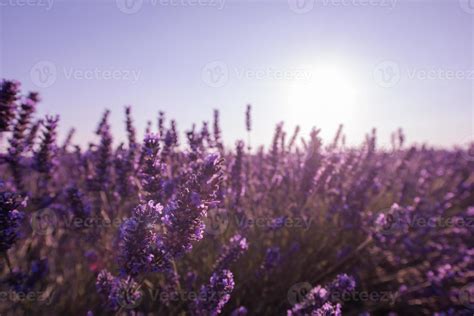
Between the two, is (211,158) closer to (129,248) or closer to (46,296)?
(129,248)

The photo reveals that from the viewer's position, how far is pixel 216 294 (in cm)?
201

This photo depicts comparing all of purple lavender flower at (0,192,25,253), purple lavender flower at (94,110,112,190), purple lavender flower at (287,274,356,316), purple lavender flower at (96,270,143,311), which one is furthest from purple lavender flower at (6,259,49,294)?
purple lavender flower at (287,274,356,316)

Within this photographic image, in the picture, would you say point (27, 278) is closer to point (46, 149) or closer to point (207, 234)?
point (46, 149)

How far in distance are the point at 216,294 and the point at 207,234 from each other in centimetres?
173

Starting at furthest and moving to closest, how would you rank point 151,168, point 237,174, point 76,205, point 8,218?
point 237,174, point 76,205, point 151,168, point 8,218

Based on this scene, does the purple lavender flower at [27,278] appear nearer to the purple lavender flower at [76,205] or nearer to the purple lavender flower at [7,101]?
the purple lavender flower at [76,205]

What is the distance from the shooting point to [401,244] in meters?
4.98

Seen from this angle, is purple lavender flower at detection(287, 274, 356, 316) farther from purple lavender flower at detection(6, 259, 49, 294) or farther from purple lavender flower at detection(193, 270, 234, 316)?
purple lavender flower at detection(6, 259, 49, 294)

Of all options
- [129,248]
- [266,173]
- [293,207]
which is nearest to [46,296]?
[129,248]

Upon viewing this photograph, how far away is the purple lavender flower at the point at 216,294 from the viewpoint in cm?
199

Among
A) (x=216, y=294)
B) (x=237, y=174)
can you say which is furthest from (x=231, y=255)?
(x=237, y=174)

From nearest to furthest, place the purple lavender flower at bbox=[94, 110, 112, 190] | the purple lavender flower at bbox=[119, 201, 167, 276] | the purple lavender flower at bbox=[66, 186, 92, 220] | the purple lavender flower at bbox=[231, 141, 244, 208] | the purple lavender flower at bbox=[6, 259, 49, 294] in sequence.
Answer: the purple lavender flower at bbox=[119, 201, 167, 276] → the purple lavender flower at bbox=[6, 259, 49, 294] → the purple lavender flower at bbox=[66, 186, 92, 220] → the purple lavender flower at bbox=[94, 110, 112, 190] → the purple lavender flower at bbox=[231, 141, 244, 208]

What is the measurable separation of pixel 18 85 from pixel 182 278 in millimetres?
2037

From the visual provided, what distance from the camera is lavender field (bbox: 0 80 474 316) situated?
6.53ft
